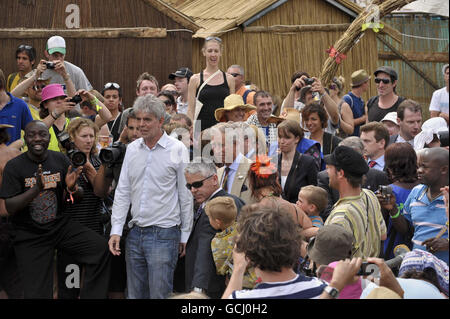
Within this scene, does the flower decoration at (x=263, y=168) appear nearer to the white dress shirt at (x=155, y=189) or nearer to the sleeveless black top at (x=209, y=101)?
the white dress shirt at (x=155, y=189)

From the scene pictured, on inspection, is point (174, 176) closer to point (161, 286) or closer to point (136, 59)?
point (161, 286)

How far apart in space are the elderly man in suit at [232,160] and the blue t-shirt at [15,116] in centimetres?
216

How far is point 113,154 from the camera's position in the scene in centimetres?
684

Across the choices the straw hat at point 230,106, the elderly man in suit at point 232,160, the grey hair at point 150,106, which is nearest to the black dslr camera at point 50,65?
the straw hat at point 230,106

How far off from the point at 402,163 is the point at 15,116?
401 cm

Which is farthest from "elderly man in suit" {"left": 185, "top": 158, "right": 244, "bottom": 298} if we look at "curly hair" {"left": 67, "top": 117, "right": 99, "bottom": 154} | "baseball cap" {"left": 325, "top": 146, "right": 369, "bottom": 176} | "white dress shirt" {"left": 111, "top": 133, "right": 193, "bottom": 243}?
"curly hair" {"left": 67, "top": 117, "right": 99, "bottom": 154}

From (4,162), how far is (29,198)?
0.61 m

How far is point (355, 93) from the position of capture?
10.5 m

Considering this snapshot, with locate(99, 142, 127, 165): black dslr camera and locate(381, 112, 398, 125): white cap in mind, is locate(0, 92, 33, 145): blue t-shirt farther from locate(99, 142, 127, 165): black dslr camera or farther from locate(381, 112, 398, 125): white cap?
locate(381, 112, 398, 125): white cap

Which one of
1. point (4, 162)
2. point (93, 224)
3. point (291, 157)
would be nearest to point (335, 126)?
point (291, 157)

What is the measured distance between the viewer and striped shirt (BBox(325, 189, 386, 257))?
17.4 feet

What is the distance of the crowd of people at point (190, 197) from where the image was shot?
18.2 feet

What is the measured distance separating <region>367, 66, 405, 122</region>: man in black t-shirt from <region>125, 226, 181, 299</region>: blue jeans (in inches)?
154

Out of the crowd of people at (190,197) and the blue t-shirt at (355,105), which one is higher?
the blue t-shirt at (355,105)
